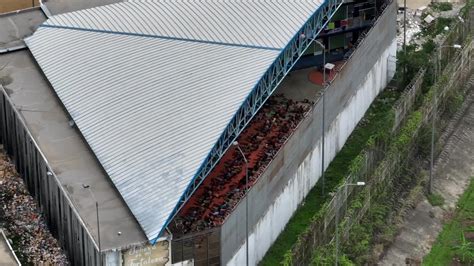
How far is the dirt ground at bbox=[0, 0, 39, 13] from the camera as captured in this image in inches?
4574

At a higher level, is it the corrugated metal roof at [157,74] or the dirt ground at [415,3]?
the corrugated metal roof at [157,74]

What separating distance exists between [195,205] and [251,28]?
1568 cm

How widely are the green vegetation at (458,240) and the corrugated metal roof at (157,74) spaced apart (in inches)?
755

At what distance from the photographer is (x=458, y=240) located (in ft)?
300

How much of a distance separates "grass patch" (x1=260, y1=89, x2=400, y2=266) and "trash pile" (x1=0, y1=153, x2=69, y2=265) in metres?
15.6

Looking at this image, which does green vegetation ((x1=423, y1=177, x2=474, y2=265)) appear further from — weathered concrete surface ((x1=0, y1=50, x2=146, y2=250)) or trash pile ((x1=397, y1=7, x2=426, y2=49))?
trash pile ((x1=397, y1=7, x2=426, y2=49))

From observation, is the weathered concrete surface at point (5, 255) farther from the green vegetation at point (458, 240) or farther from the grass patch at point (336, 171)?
the green vegetation at point (458, 240)

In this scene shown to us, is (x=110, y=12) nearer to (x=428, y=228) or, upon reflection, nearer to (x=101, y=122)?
(x=101, y=122)

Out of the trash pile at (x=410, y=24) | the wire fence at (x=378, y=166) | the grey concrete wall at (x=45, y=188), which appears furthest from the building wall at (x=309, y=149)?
the grey concrete wall at (x=45, y=188)

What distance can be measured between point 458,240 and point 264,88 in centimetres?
1887

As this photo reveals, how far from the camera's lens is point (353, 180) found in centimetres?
9081

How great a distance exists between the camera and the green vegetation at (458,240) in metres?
89.1

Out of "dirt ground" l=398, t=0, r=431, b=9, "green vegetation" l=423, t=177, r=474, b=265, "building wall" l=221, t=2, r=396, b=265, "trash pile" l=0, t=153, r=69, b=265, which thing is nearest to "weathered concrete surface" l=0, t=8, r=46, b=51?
"trash pile" l=0, t=153, r=69, b=265

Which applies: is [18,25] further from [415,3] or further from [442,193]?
[415,3]
